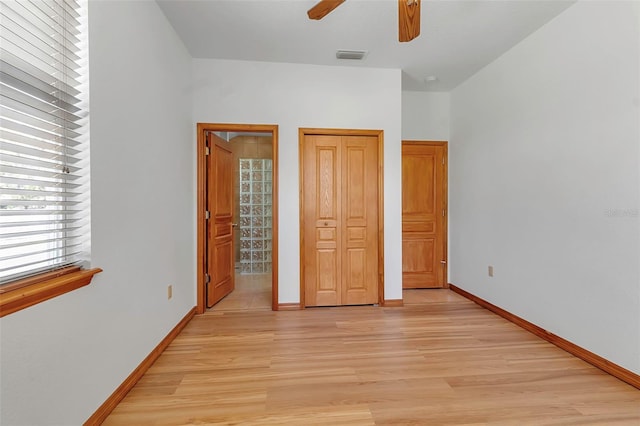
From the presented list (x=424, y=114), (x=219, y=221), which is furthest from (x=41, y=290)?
(x=424, y=114)

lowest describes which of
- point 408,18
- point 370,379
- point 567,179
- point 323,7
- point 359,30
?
point 370,379

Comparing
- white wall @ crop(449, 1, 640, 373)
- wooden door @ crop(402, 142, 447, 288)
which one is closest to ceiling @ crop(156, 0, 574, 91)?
white wall @ crop(449, 1, 640, 373)

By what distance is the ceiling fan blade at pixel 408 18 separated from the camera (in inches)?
59.1

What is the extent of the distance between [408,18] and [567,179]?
1848 millimetres

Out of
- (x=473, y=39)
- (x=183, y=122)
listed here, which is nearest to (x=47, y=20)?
(x=183, y=122)

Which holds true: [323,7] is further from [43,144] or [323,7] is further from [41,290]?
[41,290]

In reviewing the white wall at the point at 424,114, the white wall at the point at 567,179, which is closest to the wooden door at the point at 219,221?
the white wall at the point at 424,114

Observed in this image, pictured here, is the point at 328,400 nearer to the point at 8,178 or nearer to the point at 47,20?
the point at 8,178

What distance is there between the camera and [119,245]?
170cm

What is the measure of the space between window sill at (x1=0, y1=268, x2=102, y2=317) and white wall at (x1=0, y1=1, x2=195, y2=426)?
0.04 m

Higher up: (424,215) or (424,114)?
(424,114)

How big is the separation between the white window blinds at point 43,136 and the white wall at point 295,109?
167 cm

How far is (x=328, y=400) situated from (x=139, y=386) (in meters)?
1.19

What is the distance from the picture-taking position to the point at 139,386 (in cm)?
182
